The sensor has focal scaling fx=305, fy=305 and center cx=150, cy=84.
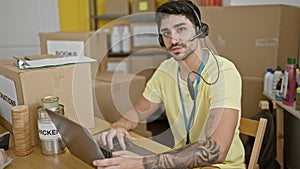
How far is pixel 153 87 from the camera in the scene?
1.28 metres

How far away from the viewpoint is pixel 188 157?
2.86ft

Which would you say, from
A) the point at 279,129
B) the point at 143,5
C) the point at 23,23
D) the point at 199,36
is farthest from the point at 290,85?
the point at 23,23

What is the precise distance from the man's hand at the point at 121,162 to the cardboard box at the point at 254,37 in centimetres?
119

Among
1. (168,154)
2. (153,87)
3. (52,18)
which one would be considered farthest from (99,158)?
(52,18)

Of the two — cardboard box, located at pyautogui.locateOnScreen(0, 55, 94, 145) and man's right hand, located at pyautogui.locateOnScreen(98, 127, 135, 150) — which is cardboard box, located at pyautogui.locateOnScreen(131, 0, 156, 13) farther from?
man's right hand, located at pyautogui.locateOnScreen(98, 127, 135, 150)

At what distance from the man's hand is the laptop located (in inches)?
0.7

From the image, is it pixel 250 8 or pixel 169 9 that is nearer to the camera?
pixel 169 9

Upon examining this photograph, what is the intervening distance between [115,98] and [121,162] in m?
0.70

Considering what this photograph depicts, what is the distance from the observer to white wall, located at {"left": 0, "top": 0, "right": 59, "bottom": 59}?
2.64m

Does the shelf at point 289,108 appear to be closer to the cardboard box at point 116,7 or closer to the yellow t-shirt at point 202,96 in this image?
the yellow t-shirt at point 202,96

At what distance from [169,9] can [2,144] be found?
690 millimetres

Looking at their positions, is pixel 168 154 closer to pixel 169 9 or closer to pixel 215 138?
pixel 215 138

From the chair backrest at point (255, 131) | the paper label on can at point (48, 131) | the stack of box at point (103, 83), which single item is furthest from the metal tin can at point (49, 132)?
the chair backrest at point (255, 131)

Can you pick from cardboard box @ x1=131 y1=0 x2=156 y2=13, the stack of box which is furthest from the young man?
cardboard box @ x1=131 y1=0 x2=156 y2=13
